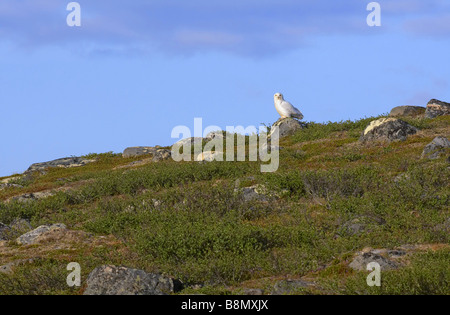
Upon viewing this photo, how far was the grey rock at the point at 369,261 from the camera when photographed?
40.4ft

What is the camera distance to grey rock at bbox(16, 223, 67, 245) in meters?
17.4

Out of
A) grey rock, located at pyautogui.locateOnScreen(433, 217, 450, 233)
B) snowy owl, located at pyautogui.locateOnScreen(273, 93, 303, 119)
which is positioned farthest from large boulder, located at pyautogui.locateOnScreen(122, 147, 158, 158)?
grey rock, located at pyautogui.locateOnScreen(433, 217, 450, 233)

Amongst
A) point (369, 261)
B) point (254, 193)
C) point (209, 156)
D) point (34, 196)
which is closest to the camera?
point (369, 261)

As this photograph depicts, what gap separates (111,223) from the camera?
59.3 ft

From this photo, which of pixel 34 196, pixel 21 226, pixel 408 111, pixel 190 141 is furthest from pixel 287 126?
pixel 21 226

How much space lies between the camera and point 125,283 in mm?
11219

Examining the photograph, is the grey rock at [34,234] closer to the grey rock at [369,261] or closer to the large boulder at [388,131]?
the grey rock at [369,261]

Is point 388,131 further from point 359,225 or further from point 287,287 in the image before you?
point 287,287

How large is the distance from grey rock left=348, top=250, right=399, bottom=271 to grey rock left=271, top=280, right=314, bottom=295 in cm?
150

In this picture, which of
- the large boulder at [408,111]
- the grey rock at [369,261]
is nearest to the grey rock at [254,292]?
the grey rock at [369,261]

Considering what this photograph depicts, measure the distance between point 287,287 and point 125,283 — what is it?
2675mm

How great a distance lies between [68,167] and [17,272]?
2729cm

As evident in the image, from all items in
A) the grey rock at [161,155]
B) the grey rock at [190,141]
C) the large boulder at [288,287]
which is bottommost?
the large boulder at [288,287]

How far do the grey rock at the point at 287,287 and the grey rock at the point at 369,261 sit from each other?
1497 millimetres
